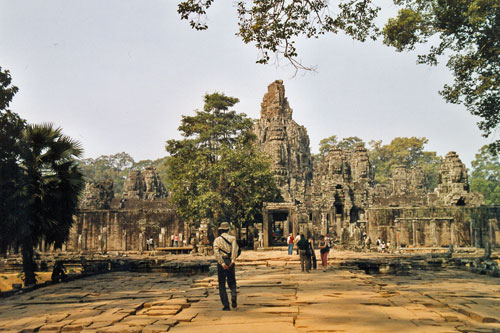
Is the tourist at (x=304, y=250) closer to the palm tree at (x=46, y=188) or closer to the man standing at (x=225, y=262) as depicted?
the man standing at (x=225, y=262)

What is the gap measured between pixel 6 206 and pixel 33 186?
953 mm

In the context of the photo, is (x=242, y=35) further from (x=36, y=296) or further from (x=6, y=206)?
(x=6, y=206)

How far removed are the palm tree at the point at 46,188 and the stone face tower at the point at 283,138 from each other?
3220 centimetres

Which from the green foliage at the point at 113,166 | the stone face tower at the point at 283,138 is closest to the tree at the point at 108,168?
the green foliage at the point at 113,166

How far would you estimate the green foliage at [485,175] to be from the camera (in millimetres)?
53028

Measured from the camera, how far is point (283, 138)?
50.4 metres

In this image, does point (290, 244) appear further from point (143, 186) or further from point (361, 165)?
point (361, 165)

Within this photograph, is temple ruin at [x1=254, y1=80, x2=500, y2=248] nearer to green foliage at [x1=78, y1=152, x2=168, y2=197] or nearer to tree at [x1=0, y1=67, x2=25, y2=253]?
tree at [x1=0, y1=67, x2=25, y2=253]

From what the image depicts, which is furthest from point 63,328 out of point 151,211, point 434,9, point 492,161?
point 492,161

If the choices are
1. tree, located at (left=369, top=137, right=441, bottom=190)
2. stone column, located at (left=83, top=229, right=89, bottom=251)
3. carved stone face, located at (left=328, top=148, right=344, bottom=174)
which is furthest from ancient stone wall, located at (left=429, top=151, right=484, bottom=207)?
tree, located at (left=369, top=137, right=441, bottom=190)

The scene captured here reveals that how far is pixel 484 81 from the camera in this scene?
16.3 m

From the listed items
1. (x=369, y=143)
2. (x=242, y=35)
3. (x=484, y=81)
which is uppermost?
(x=369, y=143)

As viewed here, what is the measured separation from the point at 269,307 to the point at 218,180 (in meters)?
22.2

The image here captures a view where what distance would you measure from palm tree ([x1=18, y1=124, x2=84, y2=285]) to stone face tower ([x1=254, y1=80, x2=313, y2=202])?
32201 millimetres
